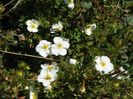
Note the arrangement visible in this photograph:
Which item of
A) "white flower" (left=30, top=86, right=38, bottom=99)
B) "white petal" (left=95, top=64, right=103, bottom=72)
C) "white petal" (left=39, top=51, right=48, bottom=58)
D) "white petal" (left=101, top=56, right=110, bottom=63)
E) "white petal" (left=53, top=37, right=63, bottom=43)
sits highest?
"white petal" (left=53, top=37, right=63, bottom=43)

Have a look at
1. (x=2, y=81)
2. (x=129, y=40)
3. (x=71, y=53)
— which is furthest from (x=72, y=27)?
(x=2, y=81)

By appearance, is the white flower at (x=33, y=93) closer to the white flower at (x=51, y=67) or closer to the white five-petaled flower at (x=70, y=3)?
the white flower at (x=51, y=67)

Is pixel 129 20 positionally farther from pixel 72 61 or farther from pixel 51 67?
pixel 51 67

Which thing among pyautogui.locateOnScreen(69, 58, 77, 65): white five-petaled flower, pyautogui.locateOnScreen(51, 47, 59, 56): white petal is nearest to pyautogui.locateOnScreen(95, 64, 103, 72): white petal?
pyautogui.locateOnScreen(69, 58, 77, 65): white five-petaled flower

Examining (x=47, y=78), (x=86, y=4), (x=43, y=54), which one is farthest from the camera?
(x=86, y=4)

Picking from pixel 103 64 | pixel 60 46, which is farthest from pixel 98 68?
pixel 60 46

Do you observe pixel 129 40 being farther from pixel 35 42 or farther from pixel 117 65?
pixel 35 42

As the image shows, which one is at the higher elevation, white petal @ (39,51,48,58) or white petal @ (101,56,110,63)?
white petal @ (39,51,48,58)

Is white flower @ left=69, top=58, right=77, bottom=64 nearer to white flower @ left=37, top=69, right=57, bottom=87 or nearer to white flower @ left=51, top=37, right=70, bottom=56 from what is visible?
white flower @ left=51, top=37, right=70, bottom=56

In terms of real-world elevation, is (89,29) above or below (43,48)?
above
